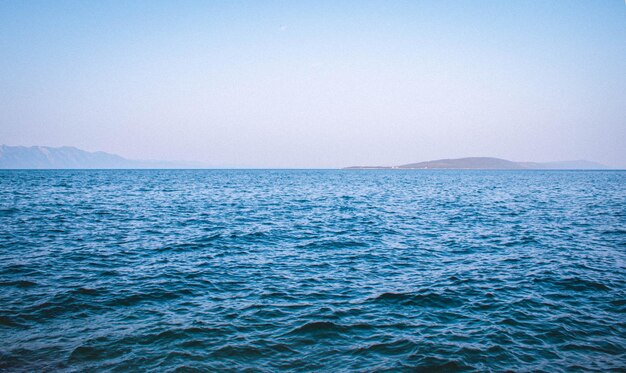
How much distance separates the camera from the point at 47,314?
12250 millimetres

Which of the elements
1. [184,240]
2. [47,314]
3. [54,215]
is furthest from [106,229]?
[47,314]

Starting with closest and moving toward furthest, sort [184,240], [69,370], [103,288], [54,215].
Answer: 1. [69,370]
2. [103,288]
3. [184,240]
4. [54,215]

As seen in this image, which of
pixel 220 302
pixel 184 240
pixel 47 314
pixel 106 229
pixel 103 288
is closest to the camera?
pixel 47 314

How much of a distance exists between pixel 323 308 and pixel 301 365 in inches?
144

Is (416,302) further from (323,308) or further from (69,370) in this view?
(69,370)

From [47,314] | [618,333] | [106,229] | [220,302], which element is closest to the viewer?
[618,333]

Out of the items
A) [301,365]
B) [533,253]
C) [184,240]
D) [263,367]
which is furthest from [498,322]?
[184,240]

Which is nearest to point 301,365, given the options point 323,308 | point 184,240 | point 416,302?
point 323,308

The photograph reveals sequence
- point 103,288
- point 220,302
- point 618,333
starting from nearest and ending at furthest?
point 618,333 → point 220,302 → point 103,288

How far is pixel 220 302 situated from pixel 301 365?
5.18 meters

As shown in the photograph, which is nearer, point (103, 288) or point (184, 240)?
point (103, 288)

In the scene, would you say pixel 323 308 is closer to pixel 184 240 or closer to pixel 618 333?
pixel 618 333

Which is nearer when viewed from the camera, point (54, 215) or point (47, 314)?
point (47, 314)

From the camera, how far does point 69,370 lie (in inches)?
353
